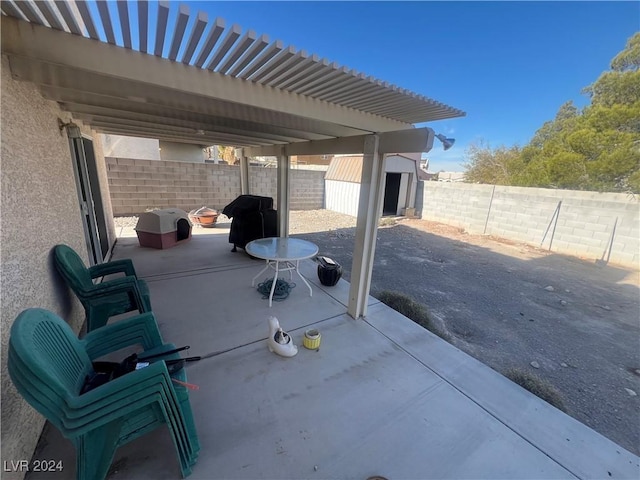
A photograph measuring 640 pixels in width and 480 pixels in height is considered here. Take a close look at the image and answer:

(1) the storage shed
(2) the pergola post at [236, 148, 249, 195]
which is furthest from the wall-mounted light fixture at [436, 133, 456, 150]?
(1) the storage shed

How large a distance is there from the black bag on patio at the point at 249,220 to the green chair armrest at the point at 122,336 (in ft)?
10.9

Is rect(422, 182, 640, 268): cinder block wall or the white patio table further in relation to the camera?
rect(422, 182, 640, 268): cinder block wall

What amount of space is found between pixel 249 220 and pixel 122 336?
11.3 ft

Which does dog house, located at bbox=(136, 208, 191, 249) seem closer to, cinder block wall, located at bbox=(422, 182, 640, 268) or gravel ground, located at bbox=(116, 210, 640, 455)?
gravel ground, located at bbox=(116, 210, 640, 455)

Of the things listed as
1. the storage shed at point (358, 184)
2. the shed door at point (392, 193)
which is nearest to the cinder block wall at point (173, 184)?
the storage shed at point (358, 184)

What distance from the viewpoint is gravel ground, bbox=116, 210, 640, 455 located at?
8.38ft

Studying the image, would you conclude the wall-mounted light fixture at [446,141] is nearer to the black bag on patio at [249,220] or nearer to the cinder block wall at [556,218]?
the black bag on patio at [249,220]

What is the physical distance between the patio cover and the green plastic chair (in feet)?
4.59

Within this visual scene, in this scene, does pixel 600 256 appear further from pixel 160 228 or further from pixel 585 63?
pixel 160 228

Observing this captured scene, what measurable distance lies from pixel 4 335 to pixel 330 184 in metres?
11.5

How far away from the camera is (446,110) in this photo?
7.34ft

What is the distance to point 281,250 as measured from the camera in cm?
346

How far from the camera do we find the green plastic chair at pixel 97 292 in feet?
7.09

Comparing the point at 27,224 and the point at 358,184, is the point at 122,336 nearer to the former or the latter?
the point at 27,224
